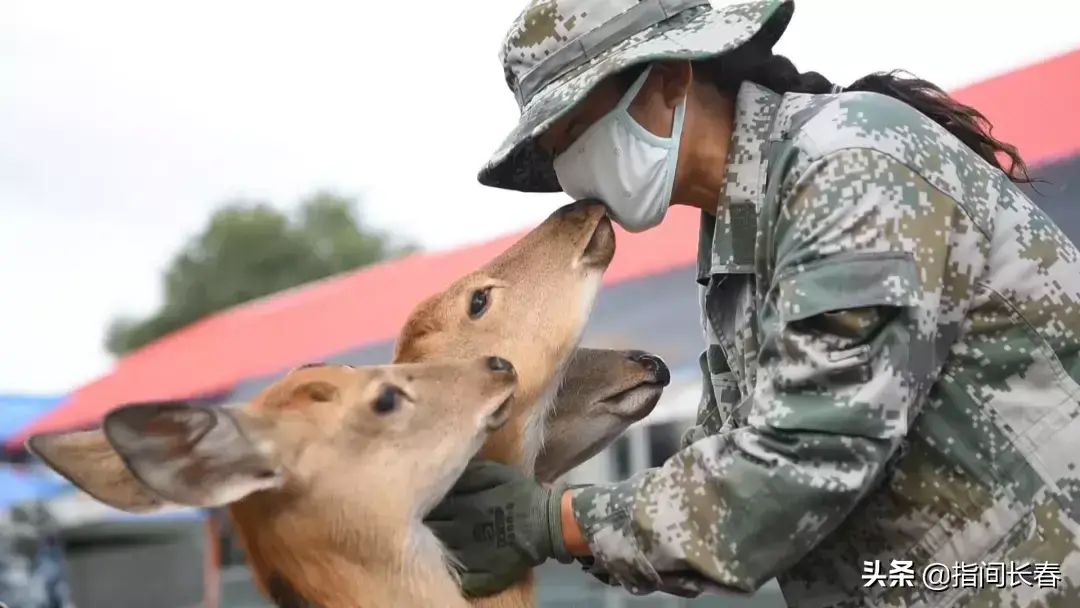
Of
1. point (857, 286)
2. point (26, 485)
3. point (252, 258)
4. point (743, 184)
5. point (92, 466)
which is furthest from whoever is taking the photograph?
point (252, 258)

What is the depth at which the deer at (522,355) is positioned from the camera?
2135 millimetres

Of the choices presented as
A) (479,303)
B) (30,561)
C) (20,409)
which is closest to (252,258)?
(20,409)

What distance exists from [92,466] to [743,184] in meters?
1.35

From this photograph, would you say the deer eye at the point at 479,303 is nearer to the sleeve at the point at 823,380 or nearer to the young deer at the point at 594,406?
the young deer at the point at 594,406

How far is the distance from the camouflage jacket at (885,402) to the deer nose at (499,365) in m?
0.36

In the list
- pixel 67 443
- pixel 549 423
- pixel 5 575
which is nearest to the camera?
pixel 67 443

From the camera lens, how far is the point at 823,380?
178 centimetres

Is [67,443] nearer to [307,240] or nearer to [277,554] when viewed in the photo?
[277,554]

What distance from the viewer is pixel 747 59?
2.31m

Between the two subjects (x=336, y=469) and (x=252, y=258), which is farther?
(x=252, y=258)

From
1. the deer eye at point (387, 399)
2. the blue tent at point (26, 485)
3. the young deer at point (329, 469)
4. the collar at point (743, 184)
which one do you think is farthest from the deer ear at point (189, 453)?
the blue tent at point (26, 485)

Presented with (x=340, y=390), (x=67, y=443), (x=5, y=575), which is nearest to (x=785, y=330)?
(x=340, y=390)

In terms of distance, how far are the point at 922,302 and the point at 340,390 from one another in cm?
113

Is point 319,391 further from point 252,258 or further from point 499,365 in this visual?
point 252,258
